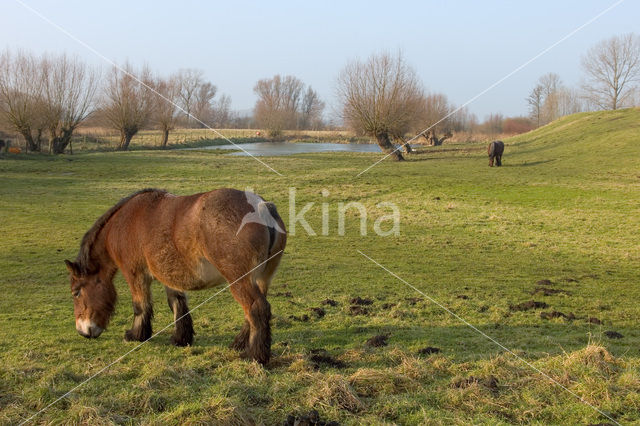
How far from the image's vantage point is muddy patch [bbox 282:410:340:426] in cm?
349

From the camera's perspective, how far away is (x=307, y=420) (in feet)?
11.5

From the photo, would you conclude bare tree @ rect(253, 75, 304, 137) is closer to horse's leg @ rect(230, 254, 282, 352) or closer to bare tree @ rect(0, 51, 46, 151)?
bare tree @ rect(0, 51, 46, 151)

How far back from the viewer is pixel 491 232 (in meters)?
13.5

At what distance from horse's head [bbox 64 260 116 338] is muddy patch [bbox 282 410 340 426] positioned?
3091 mm

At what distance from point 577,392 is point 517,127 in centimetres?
6988

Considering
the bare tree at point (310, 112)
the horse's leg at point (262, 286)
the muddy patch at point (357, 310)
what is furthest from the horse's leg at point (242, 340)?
the bare tree at point (310, 112)

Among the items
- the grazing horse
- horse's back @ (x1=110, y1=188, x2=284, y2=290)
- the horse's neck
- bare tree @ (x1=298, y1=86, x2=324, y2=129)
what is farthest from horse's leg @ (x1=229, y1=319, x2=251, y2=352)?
bare tree @ (x1=298, y1=86, x2=324, y2=129)

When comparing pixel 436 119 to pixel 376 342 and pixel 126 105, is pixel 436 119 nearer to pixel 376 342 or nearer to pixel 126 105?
pixel 126 105

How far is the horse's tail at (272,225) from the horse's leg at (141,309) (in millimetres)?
1597

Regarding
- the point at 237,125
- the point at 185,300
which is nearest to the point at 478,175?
the point at 185,300

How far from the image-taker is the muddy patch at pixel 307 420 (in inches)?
138

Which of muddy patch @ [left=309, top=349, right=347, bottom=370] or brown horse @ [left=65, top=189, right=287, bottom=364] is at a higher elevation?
brown horse @ [left=65, top=189, right=287, bottom=364]

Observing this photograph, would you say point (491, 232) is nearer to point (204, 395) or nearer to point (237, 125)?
point (204, 395)

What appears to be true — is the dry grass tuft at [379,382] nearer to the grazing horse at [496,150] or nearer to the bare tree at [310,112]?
the grazing horse at [496,150]
